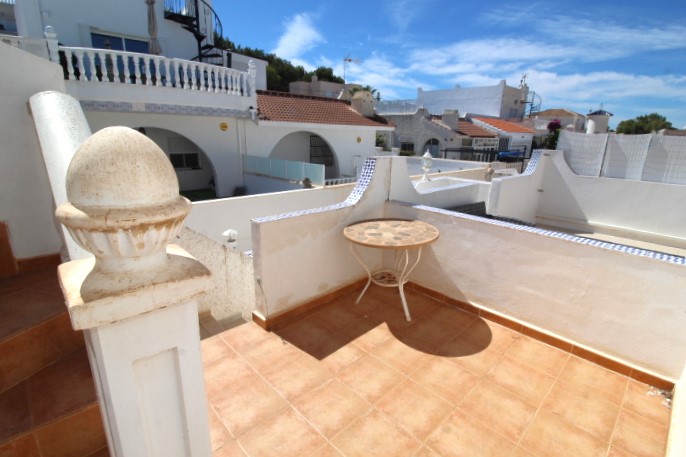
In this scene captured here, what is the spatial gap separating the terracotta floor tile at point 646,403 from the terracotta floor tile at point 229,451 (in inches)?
129

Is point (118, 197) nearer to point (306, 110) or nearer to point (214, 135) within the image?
point (214, 135)

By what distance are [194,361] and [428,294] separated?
3951mm

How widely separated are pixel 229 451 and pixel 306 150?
14.0 metres

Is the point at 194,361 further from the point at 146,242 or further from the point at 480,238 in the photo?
the point at 480,238

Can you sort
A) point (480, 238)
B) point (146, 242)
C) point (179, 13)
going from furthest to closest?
point (179, 13), point (480, 238), point (146, 242)

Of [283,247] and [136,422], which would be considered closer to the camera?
[136,422]

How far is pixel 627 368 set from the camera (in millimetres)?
3260

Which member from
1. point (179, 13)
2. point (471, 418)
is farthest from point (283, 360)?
point (179, 13)

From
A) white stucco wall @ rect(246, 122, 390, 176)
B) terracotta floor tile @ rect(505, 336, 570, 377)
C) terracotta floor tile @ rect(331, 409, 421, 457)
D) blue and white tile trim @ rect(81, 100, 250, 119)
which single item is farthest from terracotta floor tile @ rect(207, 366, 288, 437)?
white stucco wall @ rect(246, 122, 390, 176)

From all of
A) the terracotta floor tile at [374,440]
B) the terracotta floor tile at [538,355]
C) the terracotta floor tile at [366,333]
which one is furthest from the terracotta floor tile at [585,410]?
the terracotta floor tile at [366,333]

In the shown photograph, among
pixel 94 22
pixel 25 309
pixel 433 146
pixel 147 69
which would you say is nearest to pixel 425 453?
pixel 25 309

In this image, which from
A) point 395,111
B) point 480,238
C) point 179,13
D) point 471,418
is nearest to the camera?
point 471,418

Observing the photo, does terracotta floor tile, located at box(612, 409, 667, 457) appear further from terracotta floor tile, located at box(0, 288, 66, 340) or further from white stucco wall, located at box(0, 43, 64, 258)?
white stucco wall, located at box(0, 43, 64, 258)

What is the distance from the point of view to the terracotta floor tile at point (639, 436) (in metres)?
2.52
